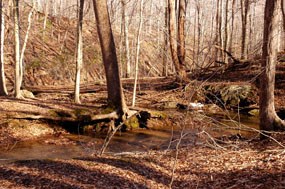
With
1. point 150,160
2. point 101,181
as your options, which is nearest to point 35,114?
point 150,160

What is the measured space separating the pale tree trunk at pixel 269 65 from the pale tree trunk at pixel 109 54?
6.31 m

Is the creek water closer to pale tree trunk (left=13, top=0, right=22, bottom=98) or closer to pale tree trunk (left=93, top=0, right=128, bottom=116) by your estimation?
pale tree trunk (left=93, top=0, right=128, bottom=116)

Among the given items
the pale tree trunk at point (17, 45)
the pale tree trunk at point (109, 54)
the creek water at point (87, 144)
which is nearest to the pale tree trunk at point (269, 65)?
the creek water at point (87, 144)

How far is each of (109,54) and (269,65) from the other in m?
6.96

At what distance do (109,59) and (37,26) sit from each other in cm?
2868

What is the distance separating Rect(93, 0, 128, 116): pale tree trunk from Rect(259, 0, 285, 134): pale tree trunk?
631 cm

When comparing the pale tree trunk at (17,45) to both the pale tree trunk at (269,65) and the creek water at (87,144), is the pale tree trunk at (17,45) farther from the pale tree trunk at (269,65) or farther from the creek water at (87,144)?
the pale tree trunk at (269,65)

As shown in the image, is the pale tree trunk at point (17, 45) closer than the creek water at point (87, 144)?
No

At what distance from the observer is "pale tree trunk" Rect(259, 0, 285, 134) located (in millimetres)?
7867

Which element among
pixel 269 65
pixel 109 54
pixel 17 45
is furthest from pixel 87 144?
pixel 17 45

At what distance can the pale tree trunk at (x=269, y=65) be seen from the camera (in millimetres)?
7867

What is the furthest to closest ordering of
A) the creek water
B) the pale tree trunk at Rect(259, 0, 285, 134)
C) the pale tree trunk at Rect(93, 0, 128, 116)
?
the pale tree trunk at Rect(93, 0, 128, 116), the creek water, the pale tree trunk at Rect(259, 0, 285, 134)

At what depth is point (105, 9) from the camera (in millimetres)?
13070

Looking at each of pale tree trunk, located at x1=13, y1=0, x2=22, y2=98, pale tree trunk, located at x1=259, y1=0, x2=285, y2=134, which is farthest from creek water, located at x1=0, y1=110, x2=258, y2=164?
pale tree trunk, located at x1=13, y1=0, x2=22, y2=98
